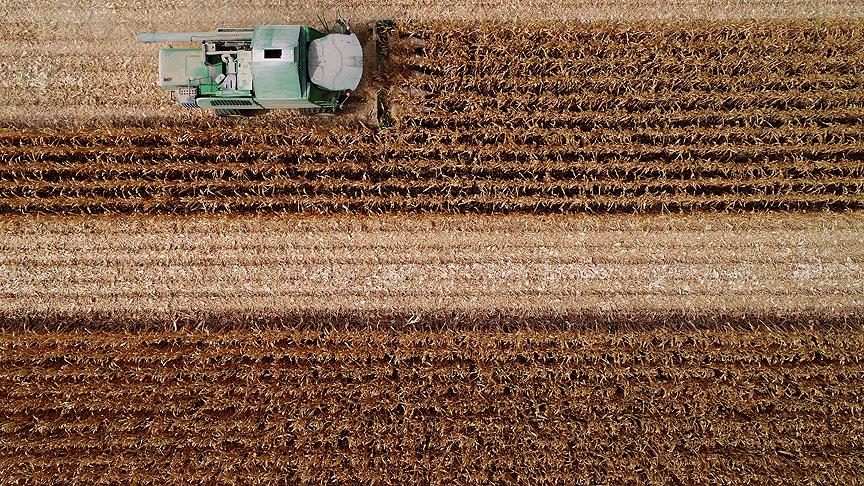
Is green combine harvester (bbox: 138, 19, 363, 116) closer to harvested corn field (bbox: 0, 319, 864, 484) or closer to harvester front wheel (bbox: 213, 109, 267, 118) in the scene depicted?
harvester front wheel (bbox: 213, 109, 267, 118)

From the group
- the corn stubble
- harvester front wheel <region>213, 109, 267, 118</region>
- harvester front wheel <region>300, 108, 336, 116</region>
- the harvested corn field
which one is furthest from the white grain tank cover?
the harvested corn field

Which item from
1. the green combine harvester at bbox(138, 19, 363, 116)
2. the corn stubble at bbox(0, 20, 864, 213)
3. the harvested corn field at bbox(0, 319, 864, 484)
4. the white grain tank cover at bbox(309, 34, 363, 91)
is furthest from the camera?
→ the corn stubble at bbox(0, 20, 864, 213)

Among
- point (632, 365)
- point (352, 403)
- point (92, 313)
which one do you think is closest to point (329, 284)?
point (352, 403)

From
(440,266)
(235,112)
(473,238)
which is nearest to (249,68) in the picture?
(235,112)

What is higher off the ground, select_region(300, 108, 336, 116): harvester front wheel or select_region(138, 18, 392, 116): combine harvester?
select_region(138, 18, 392, 116): combine harvester

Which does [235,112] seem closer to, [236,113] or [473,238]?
[236,113]

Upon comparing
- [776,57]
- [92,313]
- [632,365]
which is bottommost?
[632,365]

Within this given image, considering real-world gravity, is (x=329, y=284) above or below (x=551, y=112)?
below

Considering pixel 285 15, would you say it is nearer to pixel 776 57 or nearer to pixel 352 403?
pixel 352 403
